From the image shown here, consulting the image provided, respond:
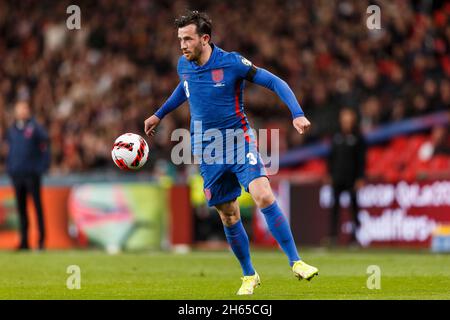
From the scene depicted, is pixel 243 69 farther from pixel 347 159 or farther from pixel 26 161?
pixel 26 161

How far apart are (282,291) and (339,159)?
8559 mm

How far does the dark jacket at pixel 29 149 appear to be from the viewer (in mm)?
17297

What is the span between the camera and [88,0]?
28141 millimetres

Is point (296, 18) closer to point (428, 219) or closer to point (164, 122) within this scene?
point (164, 122)

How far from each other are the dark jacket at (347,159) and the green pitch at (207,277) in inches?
79.4

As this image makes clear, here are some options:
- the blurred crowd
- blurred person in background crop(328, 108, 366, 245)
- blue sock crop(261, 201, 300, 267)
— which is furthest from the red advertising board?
blue sock crop(261, 201, 300, 267)

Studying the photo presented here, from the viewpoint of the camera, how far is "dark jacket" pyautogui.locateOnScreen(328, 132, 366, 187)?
1758 centimetres

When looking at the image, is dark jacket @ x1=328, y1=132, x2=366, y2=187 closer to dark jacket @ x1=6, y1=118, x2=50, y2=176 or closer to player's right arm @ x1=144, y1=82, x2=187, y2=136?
dark jacket @ x1=6, y1=118, x2=50, y2=176

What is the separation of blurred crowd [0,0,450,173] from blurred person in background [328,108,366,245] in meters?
2.86

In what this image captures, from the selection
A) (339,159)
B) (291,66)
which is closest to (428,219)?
(339,159)

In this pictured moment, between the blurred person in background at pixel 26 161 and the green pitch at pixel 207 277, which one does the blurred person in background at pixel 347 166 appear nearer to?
the green pitch at pixel 207 277

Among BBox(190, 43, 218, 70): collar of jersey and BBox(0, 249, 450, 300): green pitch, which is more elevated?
BBox(190, 43, 218, 70): collar of jersey

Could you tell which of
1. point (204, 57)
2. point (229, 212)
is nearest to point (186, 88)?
point (204, 57)

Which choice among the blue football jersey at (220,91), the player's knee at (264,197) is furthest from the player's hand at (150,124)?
the player's knee at (264,197)
